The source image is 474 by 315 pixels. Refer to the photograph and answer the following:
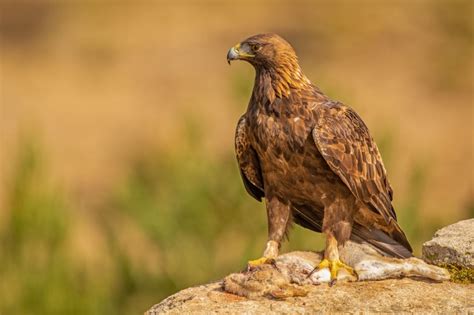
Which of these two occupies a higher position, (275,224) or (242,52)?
(242,52)

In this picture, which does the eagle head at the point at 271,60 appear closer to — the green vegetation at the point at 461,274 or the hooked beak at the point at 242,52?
the hooked beak at the point at 242,52

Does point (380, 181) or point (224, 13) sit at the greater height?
point (224, 13)

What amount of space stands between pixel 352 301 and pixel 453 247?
838 millimetres

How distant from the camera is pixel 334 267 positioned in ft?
21.9

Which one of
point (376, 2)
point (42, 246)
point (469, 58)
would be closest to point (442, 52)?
point (469, 58)

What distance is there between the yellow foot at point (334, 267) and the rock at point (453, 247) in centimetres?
51

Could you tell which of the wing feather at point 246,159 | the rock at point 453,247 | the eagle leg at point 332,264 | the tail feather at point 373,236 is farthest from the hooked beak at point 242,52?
the rock at point 453,247

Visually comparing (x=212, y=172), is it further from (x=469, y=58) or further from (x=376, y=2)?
(x=376, y=2)

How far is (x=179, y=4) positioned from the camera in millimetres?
37156

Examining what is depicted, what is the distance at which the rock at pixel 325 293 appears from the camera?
20.0ft

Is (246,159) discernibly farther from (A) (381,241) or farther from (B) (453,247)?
(B) (453,247)

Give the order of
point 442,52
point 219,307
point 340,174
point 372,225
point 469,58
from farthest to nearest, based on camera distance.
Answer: point 442,52
point 469,58
point 372,225
point 340,174
point 219,307

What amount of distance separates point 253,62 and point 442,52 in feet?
67.4

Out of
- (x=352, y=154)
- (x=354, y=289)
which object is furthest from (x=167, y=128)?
(x=354, y=289)
